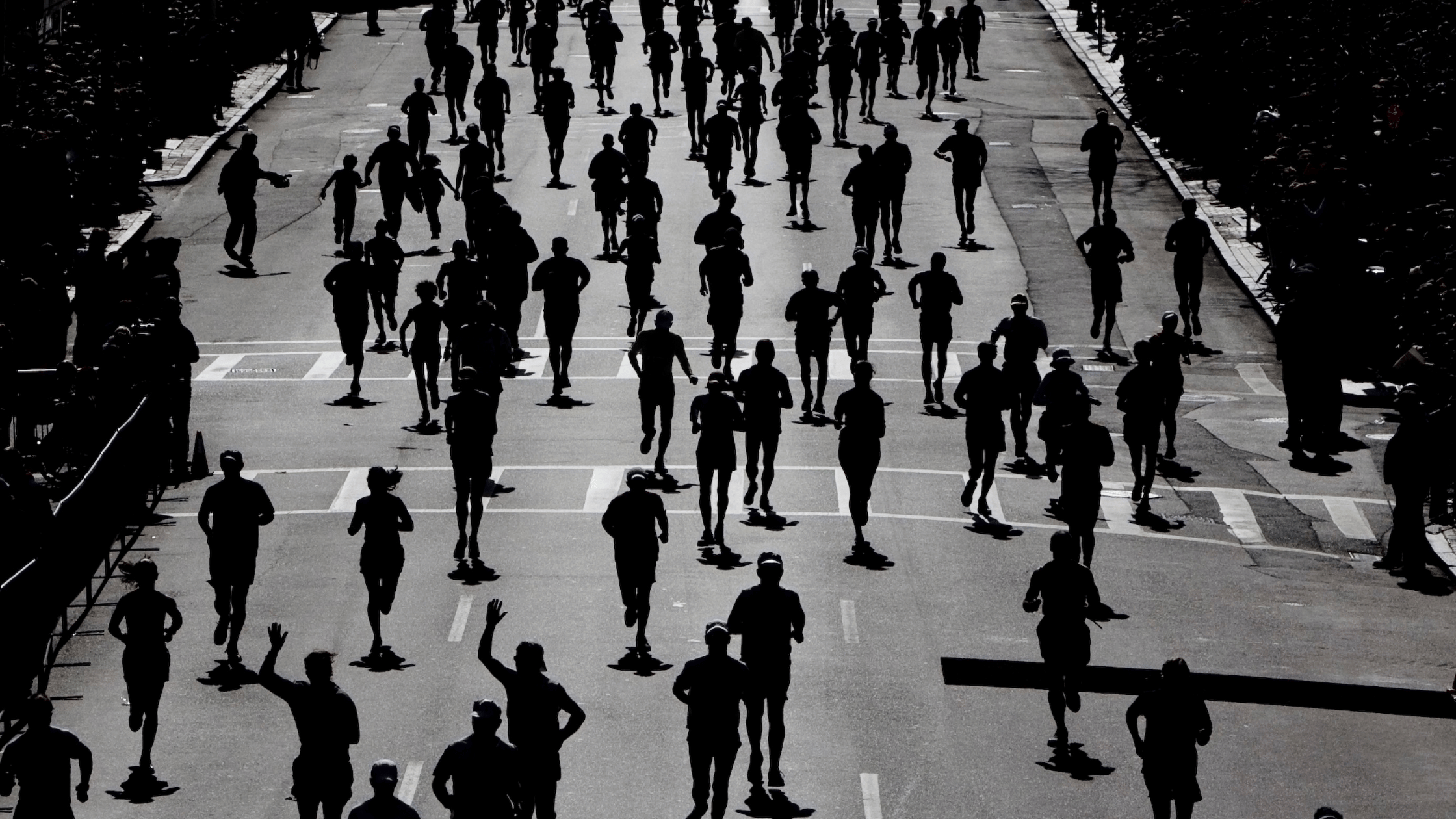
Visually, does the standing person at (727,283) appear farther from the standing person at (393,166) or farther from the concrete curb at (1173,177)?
the concrete curb at (1173,177)

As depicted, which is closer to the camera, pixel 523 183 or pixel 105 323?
pixel 105 323

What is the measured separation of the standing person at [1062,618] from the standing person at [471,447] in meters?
5.98

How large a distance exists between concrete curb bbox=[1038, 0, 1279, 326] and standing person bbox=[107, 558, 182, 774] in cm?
2028

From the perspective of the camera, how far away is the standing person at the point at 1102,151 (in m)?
35.3

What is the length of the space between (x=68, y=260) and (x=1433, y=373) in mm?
18071

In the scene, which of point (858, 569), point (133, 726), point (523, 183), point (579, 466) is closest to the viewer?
point (133, 726)

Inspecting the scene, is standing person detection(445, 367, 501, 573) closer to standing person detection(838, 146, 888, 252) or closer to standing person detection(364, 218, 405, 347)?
standing person detection(364, 218, 405, 347)

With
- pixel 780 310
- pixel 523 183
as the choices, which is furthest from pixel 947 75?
pixel 780 310

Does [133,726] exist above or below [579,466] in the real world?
above

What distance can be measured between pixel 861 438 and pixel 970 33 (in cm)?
3042

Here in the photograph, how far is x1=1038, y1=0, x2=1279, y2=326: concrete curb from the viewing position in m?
34.4

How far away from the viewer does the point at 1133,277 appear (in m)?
35.0

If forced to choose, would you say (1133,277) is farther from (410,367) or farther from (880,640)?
(880,640)

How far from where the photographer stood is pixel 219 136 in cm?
4397
